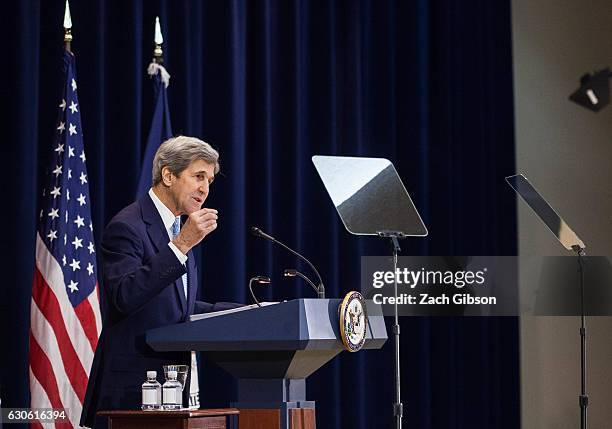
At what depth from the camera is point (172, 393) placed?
8.95 feet

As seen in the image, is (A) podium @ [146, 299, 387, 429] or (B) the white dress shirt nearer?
(A) podium @ [146, 299, 387, 429]

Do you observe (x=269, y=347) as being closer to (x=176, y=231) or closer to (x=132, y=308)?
(x=132, y=308)

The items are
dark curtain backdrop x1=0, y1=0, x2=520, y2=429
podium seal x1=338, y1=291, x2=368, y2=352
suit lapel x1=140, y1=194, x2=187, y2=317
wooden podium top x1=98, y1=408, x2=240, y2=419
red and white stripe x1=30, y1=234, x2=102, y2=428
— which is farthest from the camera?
dark curtain backdrop x1=0, y1=0, x2=520, y2=429

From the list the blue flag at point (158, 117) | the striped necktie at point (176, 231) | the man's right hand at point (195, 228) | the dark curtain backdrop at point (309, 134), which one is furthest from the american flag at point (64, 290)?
the man's right hand at point (195, 228)

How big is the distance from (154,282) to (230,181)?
2601 millimetres

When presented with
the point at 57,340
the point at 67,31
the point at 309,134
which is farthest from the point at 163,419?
the point at 309,134

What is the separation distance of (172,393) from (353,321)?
56cm

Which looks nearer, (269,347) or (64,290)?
(269,347)

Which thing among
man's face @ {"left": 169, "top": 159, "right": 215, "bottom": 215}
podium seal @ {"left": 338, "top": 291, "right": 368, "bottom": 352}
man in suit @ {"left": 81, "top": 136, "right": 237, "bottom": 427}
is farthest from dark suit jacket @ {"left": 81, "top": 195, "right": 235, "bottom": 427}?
podium seal @ {"left": 338, "top": 291, "right": 368, "bottom": 352}

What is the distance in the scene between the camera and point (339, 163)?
4.31 metres

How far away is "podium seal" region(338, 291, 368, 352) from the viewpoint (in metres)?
2.88

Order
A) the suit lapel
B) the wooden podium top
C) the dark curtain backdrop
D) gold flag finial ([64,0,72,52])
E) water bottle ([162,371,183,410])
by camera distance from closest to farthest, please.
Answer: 1. the wooden podium top
2. water bottle ([162,371,183,410])
3. the suit lapel
4. gold flag finial ([64,0,72,52])
5. the dark curtain backdrop

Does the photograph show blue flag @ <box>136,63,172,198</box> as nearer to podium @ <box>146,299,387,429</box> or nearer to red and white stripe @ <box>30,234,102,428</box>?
red and white stripe @ <box>30,234,102,428</box>

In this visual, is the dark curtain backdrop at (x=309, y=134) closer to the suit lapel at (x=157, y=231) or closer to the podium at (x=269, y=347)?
the suit lapel at (x=157, y=231)
